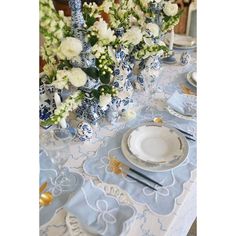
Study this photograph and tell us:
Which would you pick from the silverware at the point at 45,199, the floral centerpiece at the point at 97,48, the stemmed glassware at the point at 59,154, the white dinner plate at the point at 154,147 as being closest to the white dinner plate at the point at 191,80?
the floral centerpiece at the point at 97,48

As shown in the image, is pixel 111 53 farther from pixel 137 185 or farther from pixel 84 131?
pixel 137 185

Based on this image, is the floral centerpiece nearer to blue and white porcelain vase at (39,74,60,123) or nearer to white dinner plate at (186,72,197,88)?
blue and white porcelain vase at (39,74,60,123)

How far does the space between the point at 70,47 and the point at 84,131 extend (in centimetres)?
25

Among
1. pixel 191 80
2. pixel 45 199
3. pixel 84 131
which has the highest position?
pixel 191 80

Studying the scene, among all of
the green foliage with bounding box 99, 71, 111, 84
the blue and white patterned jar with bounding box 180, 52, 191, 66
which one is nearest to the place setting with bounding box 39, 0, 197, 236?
the green foliage with bounding box 99, 71, 111, 84

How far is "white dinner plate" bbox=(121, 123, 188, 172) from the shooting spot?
78cm

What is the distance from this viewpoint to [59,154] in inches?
32.7

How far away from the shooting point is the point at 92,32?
77cm

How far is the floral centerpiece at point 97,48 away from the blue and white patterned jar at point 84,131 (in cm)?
6

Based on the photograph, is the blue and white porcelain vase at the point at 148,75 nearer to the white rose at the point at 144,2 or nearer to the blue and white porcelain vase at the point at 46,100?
the white rose at the point at 144,2

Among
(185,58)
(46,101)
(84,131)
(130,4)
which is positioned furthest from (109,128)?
(185,58)
